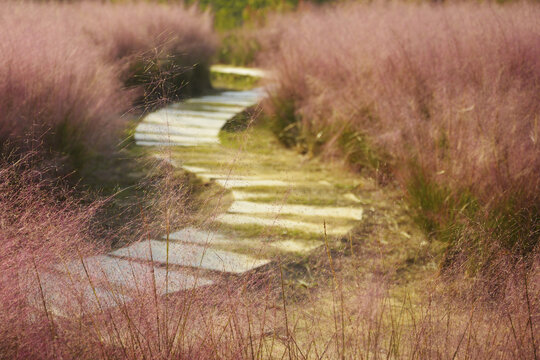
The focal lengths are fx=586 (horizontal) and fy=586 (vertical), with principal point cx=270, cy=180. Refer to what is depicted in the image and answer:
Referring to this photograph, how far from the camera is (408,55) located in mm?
4363

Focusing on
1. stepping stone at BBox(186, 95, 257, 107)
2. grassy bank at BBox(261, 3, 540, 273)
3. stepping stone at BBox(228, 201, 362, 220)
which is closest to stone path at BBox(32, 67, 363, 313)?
stepping stone at BBox(228, 201, 362, 220)

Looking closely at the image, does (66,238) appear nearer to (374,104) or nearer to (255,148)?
(374,104)

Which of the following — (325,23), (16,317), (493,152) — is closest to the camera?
(16,317)

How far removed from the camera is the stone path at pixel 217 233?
1.80 meters

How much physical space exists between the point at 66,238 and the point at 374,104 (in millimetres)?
2971

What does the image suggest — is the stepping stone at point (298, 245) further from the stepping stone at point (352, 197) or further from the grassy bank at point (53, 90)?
the grassy bank at point (53, 90)

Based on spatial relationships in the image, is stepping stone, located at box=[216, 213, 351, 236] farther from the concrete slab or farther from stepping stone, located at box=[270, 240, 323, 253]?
the concrete slab

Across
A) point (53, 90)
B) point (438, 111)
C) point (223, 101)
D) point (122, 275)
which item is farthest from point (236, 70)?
point (122, 275)

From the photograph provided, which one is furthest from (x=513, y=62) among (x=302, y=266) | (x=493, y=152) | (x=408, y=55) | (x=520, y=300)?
(x=520, y=300)

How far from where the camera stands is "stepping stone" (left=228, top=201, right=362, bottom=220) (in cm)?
346

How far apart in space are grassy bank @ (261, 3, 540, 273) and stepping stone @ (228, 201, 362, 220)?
36 centimetres

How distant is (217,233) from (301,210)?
0.72 m

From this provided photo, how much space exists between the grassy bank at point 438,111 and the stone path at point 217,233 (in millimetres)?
468

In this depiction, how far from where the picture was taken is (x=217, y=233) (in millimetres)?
3018
